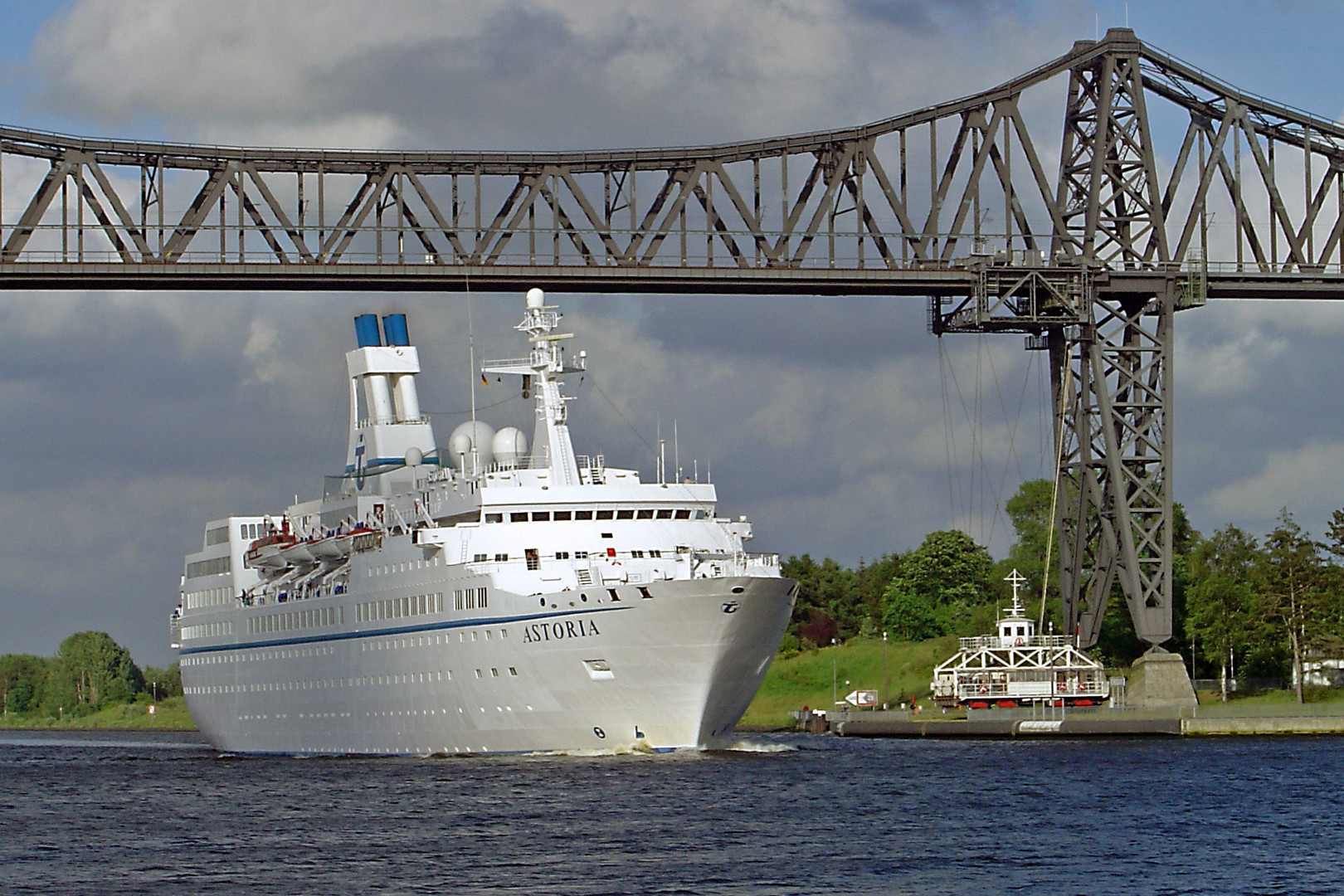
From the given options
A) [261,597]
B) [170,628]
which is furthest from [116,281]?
[170,628]

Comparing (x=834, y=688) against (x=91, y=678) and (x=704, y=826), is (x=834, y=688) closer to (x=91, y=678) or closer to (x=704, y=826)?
(x=704, y=826)

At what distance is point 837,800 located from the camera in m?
50.1

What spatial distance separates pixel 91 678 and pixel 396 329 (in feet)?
402

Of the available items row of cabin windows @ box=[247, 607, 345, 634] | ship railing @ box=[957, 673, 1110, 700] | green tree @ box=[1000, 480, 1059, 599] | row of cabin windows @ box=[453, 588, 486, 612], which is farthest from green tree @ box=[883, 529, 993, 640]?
row of cabin windows @ box=[453, 588, 486, 612]

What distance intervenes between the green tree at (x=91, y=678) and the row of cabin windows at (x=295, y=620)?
389ft

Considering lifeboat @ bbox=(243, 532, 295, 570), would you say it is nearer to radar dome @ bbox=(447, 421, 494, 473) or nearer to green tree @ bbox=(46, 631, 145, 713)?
radar dome @ bbox=(447, 421, 494, 473)

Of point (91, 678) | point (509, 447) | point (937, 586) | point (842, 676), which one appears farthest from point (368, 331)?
point (91, 678)

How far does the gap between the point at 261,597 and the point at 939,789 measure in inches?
1281

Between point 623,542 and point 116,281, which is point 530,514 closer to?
point 623,542

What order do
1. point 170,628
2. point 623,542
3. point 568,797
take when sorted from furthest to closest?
1. point 170,628
2. point 623,542
3. point 568,797

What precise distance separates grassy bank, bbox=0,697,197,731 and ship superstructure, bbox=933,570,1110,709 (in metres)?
90.7

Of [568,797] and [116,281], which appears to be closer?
[568,797]

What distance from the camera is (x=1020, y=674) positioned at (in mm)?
83250

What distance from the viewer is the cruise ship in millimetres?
56531
